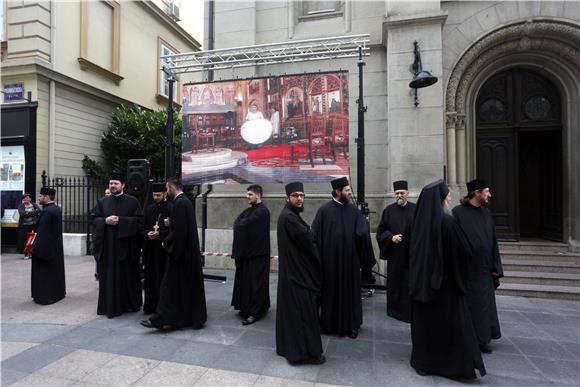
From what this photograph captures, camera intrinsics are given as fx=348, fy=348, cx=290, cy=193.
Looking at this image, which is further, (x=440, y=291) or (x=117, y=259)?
(x=117, y=259)

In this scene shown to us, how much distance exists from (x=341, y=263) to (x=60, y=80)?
41.6 ft

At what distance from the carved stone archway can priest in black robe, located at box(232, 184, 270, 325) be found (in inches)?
184

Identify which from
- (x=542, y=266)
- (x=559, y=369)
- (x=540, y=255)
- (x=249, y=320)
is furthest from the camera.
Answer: (x=540, y=255)

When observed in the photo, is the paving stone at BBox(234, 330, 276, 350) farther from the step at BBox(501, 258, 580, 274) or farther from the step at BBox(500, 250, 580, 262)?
the step at BBox(500, 250, 580, 262)

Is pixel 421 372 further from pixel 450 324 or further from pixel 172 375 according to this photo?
pixel 172 375

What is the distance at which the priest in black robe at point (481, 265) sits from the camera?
4.23 meters

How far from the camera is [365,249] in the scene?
488 centimetres

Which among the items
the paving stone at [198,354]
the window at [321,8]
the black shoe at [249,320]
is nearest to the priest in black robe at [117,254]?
the paving stone at [198,354]

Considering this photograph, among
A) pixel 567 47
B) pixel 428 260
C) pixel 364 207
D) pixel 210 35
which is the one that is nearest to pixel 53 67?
pixel 210 35

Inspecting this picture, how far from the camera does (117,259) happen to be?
5574mm

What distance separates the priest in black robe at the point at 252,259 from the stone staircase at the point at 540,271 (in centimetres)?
463

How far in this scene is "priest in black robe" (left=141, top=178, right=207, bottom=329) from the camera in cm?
475

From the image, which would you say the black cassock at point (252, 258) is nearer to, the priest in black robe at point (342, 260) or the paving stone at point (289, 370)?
the priest in black robe at point (342, 260)

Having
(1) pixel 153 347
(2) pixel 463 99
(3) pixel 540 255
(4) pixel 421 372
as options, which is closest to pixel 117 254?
(1) pixel 153 347
